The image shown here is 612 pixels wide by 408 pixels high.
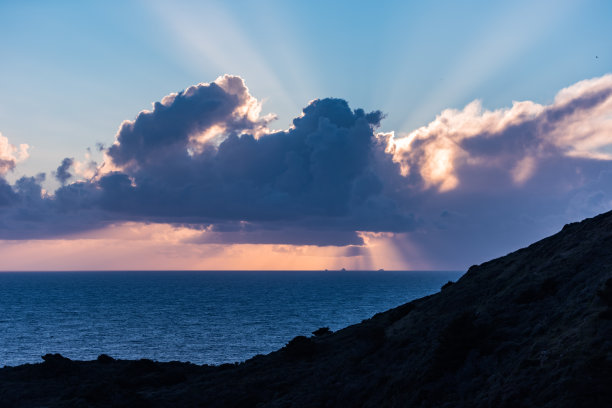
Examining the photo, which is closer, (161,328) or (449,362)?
(449,362)

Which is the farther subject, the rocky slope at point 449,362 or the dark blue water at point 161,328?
the dark blue water at point 161,328

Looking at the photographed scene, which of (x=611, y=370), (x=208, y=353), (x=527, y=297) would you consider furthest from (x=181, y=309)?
(x=611, y=370)

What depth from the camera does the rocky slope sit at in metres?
19.2

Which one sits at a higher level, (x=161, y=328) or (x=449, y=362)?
(x=449, y=362)

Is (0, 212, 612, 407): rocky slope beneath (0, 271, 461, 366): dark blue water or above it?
above

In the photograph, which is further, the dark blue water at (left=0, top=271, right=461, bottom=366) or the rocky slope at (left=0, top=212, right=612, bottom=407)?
the dark blue water at (left=0, top=271, right=461, bottom=366)

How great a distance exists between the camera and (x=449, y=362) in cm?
2434

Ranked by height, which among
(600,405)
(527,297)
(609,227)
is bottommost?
(600,405)

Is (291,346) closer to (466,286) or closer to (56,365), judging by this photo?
(466,286)

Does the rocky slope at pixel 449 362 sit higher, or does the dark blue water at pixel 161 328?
the rocky slope at pixel 449 362

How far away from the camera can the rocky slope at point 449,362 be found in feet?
62.8

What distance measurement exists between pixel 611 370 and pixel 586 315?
518 cm

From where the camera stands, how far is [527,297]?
28250 millimetres

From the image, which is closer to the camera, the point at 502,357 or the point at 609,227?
the point at 502,357
